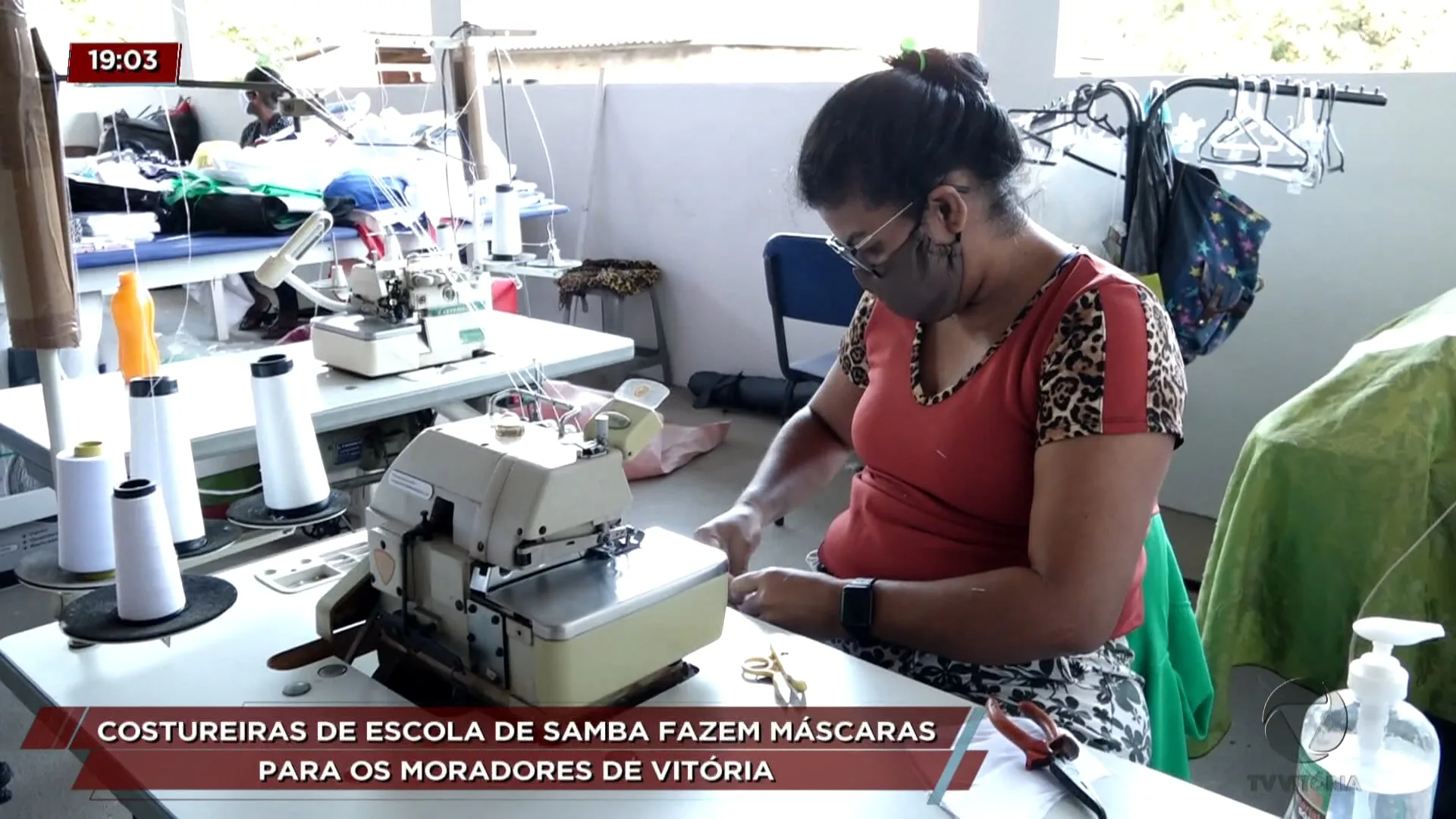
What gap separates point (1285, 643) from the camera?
193 centimetres

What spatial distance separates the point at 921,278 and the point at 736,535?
42 centimetres

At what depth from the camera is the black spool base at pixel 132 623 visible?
3.46 feet

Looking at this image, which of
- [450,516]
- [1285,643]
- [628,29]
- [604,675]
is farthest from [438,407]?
[628,29]

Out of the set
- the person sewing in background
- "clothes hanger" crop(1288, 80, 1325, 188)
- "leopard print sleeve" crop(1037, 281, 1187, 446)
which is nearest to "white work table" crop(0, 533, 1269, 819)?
"leopard print sleeve" crop(1037, 281, 1187, 446)

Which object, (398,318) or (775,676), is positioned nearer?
(775,676)

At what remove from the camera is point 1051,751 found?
882 millimetres

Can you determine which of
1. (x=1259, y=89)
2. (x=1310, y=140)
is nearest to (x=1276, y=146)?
(x=1310, y=140)

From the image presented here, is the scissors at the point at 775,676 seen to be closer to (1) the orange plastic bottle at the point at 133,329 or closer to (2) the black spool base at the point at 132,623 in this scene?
(2) the black spool base at the point at 132,623

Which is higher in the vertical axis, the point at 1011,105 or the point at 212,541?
the point at 1011,105

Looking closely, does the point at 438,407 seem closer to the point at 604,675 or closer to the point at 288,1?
the point at 604,675

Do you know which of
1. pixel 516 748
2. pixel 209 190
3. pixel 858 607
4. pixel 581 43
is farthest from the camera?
pixel 581 43

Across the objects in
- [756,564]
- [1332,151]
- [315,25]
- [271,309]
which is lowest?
[756,564]

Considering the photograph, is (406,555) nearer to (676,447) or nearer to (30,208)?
(30,208)

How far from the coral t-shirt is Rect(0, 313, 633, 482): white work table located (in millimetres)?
876
